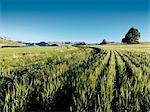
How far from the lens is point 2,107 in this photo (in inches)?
512

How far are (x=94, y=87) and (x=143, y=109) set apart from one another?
102 inches

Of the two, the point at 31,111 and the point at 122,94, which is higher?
the point at 122,94

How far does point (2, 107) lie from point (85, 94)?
12.7ft

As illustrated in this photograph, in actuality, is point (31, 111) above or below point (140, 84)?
below

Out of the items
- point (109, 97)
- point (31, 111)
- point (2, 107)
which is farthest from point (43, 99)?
point (109, 97)

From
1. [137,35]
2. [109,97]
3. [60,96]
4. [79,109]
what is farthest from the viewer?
[137,35]

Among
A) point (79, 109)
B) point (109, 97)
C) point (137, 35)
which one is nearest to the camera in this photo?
point (79, 109)

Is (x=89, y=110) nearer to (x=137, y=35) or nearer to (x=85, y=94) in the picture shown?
(x=85, y=94)

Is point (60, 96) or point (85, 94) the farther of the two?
point (60, 96)

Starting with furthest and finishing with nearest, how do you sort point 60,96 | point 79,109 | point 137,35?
point 137,35
point 60,96
point 79,109

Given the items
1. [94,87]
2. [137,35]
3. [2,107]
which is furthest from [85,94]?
[137,35]

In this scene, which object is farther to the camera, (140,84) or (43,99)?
(140,84)

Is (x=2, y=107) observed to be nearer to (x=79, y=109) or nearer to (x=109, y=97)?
(x=79, y=109)

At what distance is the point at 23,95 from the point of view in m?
13.6
